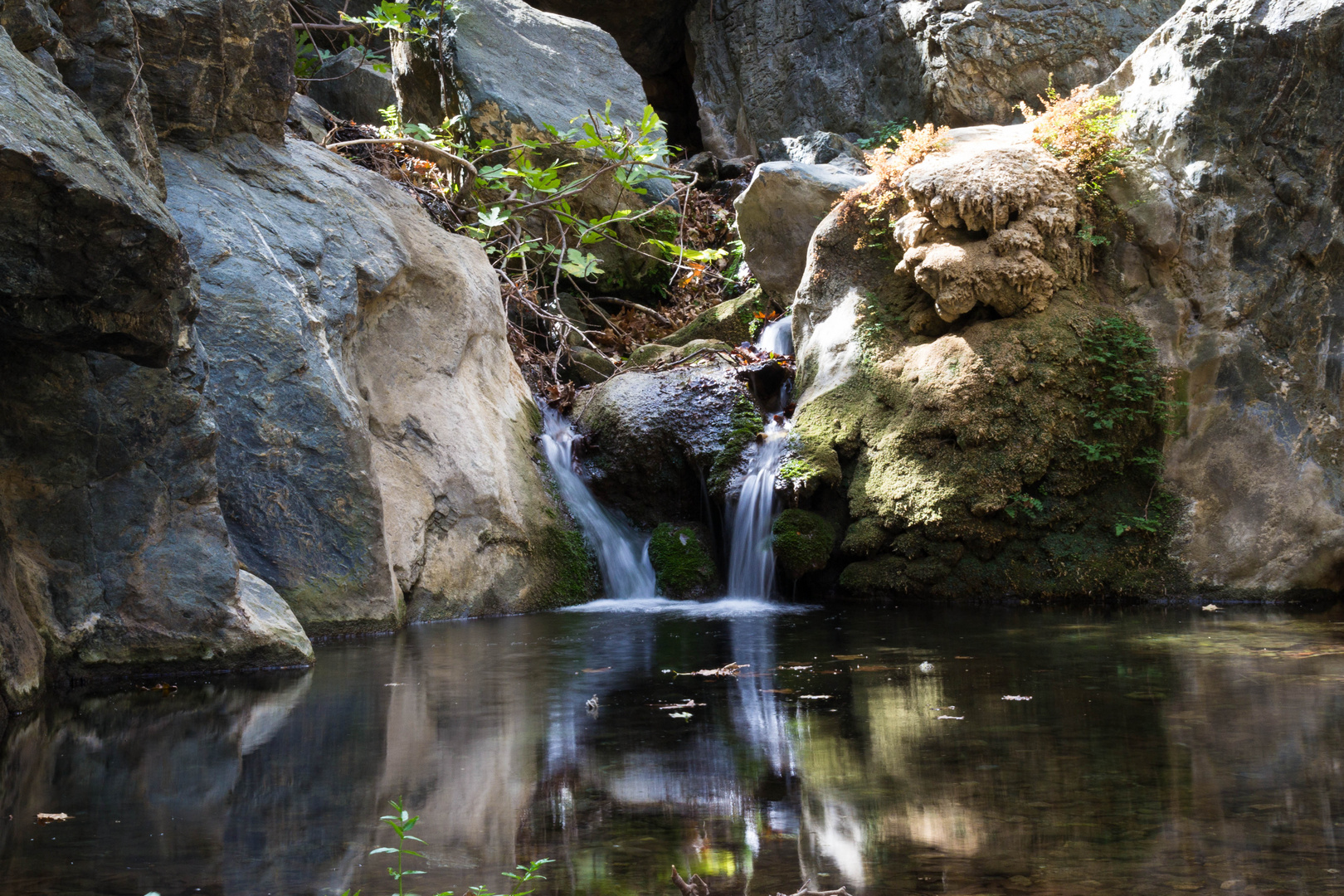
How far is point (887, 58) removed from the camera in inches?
597

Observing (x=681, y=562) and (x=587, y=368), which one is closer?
(x=681, y=562)

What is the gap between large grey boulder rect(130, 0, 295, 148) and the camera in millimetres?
6820

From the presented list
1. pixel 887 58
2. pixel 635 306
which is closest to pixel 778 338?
pixel 635 306

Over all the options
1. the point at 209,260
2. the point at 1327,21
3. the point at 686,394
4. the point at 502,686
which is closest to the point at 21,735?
the point at 502,686

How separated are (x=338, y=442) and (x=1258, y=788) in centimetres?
552

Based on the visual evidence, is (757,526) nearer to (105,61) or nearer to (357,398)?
(357,398)

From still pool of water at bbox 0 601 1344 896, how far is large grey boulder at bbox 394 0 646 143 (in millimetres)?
8191

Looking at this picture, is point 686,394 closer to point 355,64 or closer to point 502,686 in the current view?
point 502,686

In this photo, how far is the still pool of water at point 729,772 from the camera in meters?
2.41

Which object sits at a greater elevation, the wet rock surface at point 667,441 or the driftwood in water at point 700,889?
the wet rock surface at point 667,441

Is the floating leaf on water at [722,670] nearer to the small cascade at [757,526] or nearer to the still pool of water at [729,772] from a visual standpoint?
the still pool of water at [729,772]

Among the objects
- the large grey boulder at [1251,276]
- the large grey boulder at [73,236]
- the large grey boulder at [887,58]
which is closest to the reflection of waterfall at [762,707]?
the large grey boulder at [73,236]

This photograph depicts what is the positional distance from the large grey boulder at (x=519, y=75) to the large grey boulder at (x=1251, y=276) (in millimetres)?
6400

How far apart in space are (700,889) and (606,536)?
7188mm
